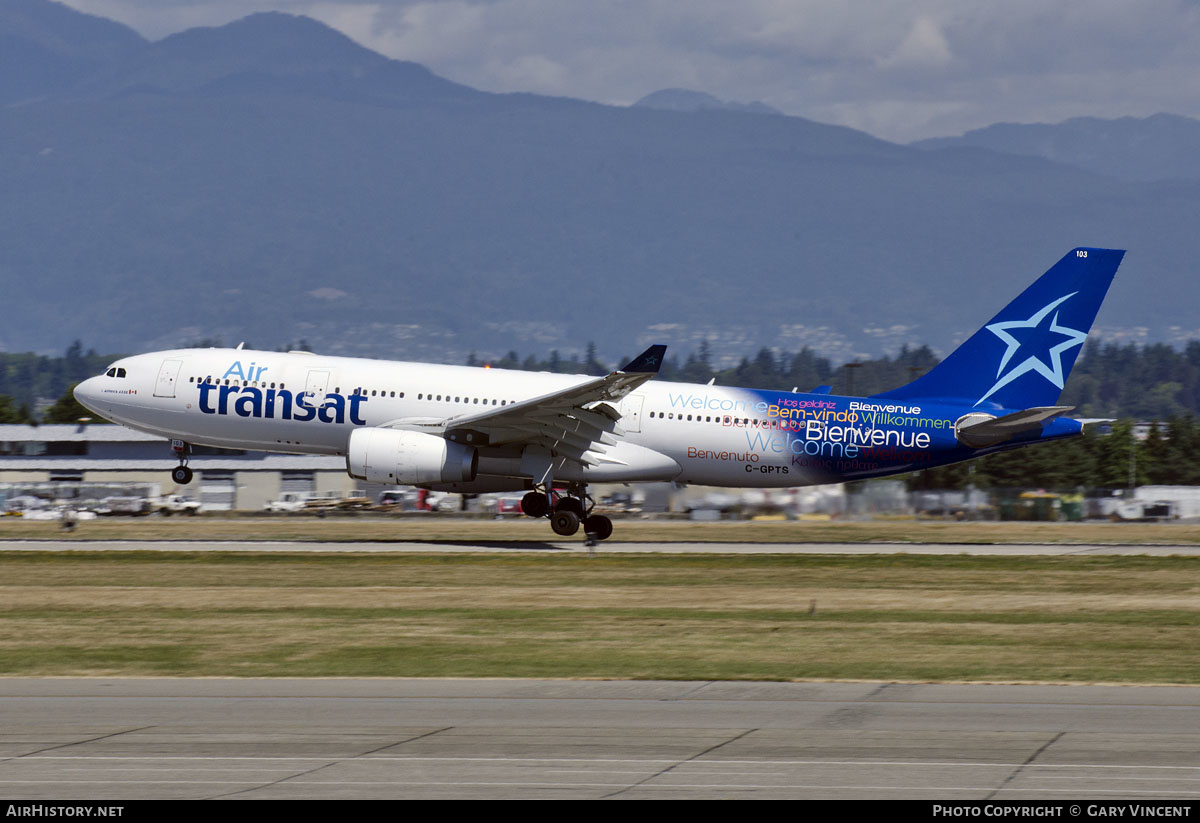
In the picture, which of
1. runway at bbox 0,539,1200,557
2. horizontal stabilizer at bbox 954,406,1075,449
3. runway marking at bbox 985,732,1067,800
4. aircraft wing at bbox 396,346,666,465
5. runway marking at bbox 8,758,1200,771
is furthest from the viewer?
horizontal stabilizer at bbox 954,406,1075,449

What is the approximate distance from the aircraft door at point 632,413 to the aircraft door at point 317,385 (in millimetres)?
8135

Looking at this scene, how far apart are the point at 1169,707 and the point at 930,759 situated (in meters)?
4.62

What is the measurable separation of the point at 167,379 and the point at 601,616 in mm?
20064

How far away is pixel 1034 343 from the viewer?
41.9 m

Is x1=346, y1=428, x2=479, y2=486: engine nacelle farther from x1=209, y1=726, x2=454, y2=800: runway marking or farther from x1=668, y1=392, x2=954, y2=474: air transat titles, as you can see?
x1=209, y1=726, x2=454, y2=800: runway marking

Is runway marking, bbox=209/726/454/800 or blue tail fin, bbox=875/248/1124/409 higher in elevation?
blue tail fin, bbox=875/248/1124/409

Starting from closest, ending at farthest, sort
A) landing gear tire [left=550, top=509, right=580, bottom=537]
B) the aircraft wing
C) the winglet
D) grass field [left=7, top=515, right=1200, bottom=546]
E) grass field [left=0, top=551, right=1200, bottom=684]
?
grass field [left=0, top=551, right=1200, bottom=684]
the winglet
the aircraft wing
landing gear tire [left=550, top=509, right=580, bottom=537]
grass field [left=7, top=515, right=1200, bottom=546]

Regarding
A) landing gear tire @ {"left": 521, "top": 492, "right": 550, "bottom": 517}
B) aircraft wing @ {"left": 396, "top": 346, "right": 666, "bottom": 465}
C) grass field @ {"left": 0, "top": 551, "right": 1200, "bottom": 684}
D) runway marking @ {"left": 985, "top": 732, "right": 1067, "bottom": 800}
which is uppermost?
aircraft wing @ {"left": 396, "top": 346, "right": 666, "bottom": 465}

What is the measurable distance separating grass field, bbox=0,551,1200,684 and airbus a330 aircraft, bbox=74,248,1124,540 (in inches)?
149

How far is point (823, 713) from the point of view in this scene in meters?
16.8

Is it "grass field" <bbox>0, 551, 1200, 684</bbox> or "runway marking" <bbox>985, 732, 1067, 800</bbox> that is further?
"grass field" <bbox>0, 551, 1200, 684</bbox>

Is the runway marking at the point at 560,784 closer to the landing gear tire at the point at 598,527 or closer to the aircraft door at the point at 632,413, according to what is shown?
the aircraft door at the point at 632,413

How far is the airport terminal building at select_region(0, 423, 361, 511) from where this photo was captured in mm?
101875

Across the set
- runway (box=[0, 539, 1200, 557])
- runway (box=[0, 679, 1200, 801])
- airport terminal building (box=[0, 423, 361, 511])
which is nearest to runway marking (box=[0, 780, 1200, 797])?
runway (box=[0, 679, 1200, 801])
